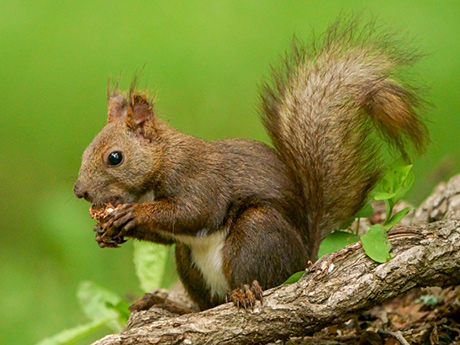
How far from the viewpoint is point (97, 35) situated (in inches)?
205

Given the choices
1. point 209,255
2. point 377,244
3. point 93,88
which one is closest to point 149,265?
point 209,255

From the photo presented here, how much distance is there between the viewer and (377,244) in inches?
96.9

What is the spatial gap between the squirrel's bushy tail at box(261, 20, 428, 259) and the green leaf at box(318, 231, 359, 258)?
0.07 m

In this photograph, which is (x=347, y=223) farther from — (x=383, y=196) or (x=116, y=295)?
(x=116, y=295)

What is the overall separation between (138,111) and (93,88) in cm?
245

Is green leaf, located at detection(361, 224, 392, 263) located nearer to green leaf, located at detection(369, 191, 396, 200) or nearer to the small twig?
green leaf, located at detection(369, 191, 396, 200)

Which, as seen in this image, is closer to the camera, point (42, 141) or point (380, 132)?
point (380, 132)

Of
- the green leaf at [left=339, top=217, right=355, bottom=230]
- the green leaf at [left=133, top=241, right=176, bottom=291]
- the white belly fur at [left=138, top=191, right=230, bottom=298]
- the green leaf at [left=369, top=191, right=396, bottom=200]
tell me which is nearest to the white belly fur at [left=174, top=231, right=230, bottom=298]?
the white belly fur at [left=138, top=191, right=230, bottom=298]

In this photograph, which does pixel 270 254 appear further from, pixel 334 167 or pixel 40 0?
pixel 40 0

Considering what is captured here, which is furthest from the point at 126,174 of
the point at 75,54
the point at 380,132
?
the point at 75,54

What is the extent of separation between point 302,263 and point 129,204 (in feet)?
2.65

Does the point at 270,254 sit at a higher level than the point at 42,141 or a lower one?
lower

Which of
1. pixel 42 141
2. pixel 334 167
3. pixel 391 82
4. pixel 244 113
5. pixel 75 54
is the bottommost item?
pixel 334 167

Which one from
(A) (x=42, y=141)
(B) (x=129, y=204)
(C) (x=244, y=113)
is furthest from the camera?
(A) (x=42, y=141)
